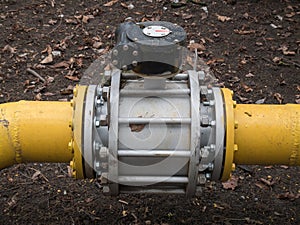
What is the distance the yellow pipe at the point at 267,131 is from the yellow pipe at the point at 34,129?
2.49 feet

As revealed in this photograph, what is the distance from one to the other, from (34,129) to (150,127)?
0.51 m

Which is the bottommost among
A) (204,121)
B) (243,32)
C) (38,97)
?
(38,97)

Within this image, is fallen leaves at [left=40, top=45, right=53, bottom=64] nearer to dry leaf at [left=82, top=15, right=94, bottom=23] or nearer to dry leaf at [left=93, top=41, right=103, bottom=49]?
dry leaf at [left=93, top=41, right=103, bottom=49]

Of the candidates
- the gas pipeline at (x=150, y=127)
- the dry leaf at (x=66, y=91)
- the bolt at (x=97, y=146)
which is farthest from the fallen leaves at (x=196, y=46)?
the bolt at (x=97, y=146)

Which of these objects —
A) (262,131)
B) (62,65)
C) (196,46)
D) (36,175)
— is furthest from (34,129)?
(196,46)

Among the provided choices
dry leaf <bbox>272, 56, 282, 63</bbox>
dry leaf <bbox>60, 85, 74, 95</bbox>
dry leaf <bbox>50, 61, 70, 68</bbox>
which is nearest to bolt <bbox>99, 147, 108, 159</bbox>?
dry leaf <bbox>60, 85, 74, 95</bbox>

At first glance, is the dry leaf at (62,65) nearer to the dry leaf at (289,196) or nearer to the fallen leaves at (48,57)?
the fallen leaves at (48,57)

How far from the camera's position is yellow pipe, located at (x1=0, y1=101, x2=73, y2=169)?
7.11ft

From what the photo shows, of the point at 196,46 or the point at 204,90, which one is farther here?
the point at 196,46

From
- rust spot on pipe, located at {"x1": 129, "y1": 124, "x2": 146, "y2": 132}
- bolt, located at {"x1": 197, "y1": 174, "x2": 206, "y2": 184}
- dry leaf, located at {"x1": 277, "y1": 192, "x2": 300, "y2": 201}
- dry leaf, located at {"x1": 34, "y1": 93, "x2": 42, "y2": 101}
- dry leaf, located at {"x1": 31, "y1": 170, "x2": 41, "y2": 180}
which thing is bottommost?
dry leaf, located at {"x1": 31, "y1": 170, "x2": 41, "y2": 180}

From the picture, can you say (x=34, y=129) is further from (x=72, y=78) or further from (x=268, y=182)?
(x=72, y=78)

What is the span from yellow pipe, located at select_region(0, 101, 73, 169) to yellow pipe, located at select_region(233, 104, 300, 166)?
2.49 ft

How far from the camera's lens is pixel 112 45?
4.74 meters

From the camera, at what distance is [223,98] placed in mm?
2166
